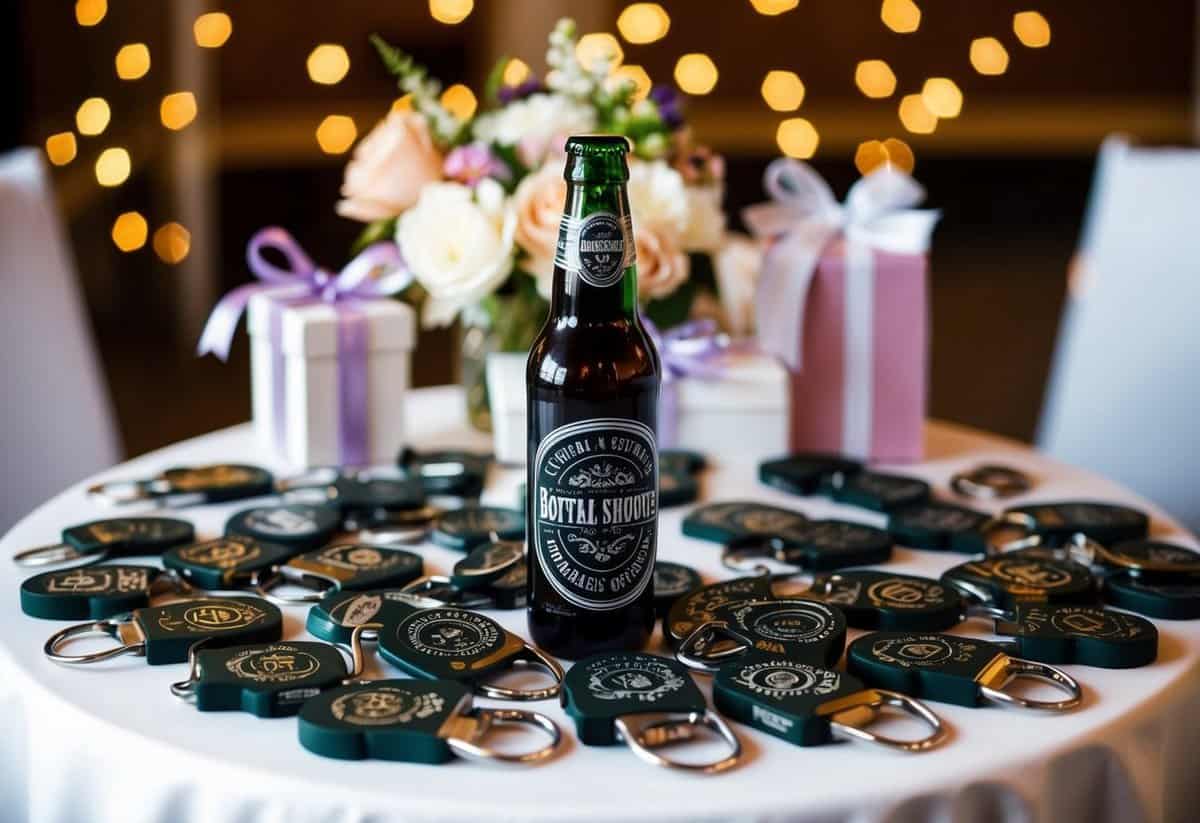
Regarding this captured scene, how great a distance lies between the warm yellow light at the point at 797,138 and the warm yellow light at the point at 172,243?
376 cm

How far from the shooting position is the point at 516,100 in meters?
1.65

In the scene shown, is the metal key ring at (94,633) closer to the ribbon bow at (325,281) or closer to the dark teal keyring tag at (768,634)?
the dark teal keyring tag at (768,634)

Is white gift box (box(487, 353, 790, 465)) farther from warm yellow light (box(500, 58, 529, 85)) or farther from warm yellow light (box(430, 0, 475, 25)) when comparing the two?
warm yellow light (box(430, 0, 475, 25))

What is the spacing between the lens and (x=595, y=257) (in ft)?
3.15

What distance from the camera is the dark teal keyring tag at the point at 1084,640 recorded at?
1008mm

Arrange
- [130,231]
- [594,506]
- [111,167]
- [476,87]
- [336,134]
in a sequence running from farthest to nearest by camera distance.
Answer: [336,134]
[476,87]
[130,231]
[111,167]
[594,506]

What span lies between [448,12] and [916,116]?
3.18m

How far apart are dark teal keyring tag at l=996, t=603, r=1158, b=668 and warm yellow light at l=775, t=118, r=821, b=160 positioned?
6871mm

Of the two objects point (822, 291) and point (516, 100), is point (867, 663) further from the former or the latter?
point (516, 100)

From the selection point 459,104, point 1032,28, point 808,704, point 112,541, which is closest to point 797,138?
point 1032,28

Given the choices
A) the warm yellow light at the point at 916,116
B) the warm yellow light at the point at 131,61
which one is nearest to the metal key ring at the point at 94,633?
the warm yellow light at the point at 131,61

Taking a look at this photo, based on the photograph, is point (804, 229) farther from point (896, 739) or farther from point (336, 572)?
point (896, 739)

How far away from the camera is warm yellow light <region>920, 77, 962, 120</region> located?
801 centimetres

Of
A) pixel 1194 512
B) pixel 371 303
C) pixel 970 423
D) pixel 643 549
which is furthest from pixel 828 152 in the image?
pixel 643 549
